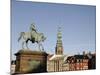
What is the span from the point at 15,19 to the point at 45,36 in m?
0.32

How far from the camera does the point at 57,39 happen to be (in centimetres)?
201

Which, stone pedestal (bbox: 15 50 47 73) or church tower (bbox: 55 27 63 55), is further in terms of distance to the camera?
church tower (bbox: 55 27 63 55)

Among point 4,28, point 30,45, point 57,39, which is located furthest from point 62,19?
point 4,28

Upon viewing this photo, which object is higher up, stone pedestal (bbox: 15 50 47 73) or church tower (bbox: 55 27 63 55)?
church tower (bbox: 55 27 63 55)

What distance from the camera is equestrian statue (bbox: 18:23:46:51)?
191cm

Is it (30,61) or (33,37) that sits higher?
(33,37)

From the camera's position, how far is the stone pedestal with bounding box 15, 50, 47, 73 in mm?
1900

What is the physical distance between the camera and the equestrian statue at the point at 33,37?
6.26 ft

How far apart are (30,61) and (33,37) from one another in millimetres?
224

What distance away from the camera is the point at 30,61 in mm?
1938

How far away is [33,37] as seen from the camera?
1.94 metres

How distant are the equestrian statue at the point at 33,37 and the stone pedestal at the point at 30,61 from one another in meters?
0.06

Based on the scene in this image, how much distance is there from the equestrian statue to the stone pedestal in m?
0.06

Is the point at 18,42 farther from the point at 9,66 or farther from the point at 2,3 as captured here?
the point at 2,3
